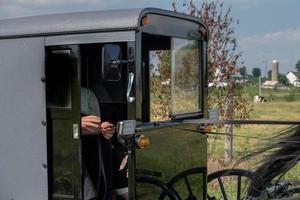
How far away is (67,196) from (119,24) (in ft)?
4.26

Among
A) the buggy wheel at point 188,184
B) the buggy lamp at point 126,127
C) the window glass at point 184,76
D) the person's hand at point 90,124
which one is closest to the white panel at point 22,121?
the person's hand at point 90,124

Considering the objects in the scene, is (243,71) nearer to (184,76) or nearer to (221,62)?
(221,62)

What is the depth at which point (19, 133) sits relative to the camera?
175 inches

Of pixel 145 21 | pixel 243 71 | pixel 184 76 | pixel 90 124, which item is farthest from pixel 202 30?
pixel 243 71

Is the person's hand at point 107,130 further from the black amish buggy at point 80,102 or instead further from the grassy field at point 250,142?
the grassy field at point 250,142

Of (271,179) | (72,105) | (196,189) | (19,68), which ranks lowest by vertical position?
(196,189)

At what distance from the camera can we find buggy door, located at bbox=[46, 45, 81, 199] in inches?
165

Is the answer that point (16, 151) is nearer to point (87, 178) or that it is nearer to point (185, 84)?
point (87, 178)

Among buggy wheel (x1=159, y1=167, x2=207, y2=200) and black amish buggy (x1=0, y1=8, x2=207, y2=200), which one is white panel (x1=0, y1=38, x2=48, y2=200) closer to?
black amish buggy (x1=0, y1=8, x2=207, y2=200)

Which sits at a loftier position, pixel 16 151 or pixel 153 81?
pixel 153 81

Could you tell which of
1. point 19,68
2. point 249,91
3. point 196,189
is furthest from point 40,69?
point 249,91

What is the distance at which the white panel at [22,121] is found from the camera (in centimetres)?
431

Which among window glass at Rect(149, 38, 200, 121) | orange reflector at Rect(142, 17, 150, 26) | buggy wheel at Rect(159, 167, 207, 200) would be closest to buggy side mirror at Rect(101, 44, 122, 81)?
orange reflector at Rect(142, 17, 150, 26)

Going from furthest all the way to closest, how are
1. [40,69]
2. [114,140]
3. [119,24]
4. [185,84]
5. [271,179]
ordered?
[185,84] → [114,140] → [40,69] → [119,24] → [271,179]
